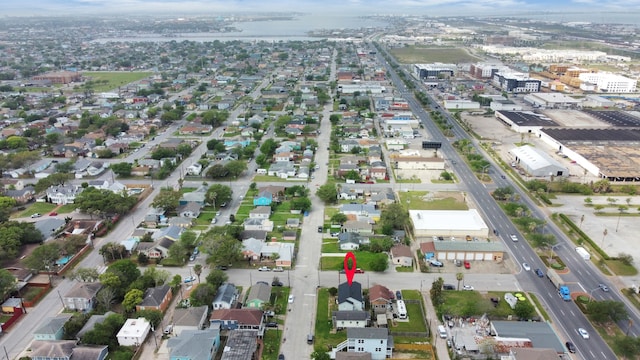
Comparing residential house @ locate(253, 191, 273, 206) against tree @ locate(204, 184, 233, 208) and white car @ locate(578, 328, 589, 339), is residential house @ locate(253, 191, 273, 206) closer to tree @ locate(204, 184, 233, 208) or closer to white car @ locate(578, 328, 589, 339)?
tree @ locate(204, 184, 233, 208)

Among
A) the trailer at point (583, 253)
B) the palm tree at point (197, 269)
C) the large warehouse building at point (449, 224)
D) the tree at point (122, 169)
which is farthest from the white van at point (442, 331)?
the tree at point (122, 169)

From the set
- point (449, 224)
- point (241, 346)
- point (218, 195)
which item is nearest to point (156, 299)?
point (241, 346)

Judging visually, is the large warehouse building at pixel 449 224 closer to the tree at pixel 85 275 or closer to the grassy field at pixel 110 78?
the tree at pixel 85 275

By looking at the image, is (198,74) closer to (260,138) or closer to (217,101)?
(217,101)

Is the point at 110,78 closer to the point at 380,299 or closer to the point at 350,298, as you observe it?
the point at 350,298

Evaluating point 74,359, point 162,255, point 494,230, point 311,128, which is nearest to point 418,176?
point 494,230

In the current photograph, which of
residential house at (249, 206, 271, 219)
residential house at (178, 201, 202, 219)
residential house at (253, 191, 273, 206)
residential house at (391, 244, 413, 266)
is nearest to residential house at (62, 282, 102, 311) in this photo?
residential house at (178, 201, 202, 219)
